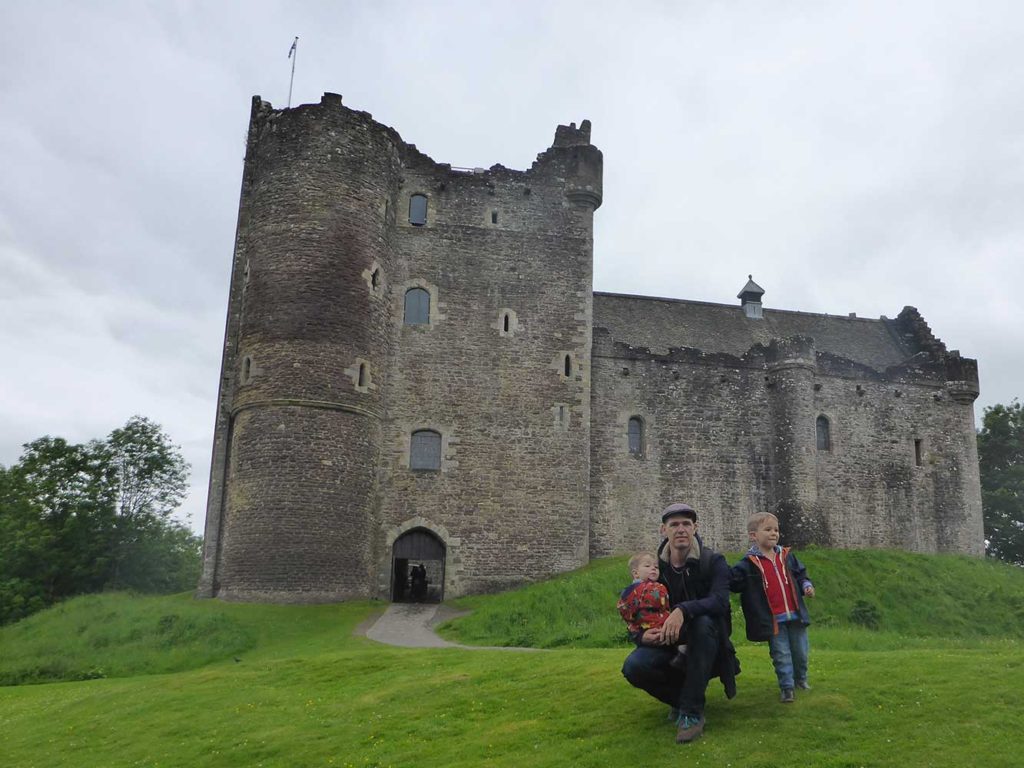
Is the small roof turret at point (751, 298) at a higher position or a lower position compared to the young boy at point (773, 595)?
higher

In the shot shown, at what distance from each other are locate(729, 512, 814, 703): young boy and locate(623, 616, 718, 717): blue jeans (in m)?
0.70

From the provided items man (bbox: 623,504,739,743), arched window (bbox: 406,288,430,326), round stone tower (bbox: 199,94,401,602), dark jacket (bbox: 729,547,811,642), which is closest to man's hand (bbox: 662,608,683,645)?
man (bbox: 623,504,739,743)

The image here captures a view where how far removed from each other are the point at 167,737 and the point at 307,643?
419 inches

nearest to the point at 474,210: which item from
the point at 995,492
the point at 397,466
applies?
the point at 397,466

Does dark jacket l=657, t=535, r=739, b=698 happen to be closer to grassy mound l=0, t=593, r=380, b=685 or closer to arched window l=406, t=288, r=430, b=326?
grassy mound l=0, t=593, r=380, b=685

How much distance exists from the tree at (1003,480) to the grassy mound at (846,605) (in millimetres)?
20874

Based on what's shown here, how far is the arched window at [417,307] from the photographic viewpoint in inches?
1344

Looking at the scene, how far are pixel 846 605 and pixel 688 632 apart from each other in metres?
20.1

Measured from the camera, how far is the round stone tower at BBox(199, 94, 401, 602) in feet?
94.7

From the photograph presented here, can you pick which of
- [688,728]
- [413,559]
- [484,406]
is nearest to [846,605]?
[484,406]

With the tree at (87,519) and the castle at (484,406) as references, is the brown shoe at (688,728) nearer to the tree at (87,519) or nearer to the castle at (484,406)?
the castle at (484,406)

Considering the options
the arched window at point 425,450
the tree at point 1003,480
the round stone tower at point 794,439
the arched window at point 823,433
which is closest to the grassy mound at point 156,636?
the arched window at point 425,450

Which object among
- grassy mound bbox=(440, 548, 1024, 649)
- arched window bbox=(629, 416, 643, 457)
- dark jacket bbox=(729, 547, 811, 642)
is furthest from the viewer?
arched window bbox=(629, 416, 643, 457)

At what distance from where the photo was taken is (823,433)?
1500 inches
